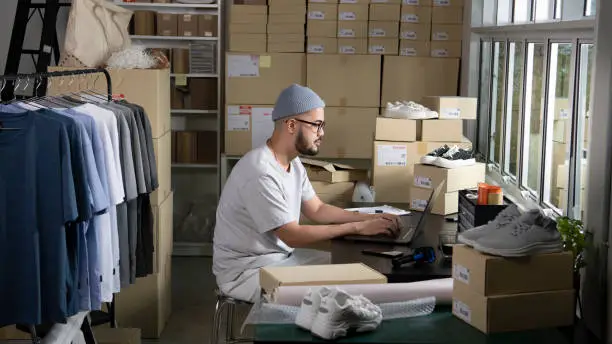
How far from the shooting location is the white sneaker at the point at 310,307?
2.46 metres

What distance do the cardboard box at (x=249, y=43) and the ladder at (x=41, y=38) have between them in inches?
48.2

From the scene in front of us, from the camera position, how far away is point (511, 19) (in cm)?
552

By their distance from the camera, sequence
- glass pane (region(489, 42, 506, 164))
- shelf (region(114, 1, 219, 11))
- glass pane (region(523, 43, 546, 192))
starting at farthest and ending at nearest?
shelf (region(114, 1, 219, 11)) → glass pane (region(489, 42, 506, 164)) → glass pane (region(523, 43, 546, 192))

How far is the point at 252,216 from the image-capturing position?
3.84 m

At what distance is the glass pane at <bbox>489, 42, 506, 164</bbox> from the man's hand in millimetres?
1889

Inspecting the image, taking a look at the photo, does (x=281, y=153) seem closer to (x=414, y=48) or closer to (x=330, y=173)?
(x=330, y=173)

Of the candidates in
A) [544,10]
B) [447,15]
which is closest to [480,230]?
[544,10]

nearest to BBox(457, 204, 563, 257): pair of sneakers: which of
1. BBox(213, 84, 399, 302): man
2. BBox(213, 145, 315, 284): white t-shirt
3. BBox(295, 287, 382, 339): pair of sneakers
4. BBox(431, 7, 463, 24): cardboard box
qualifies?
BBox(295, 287, 382, 339): pair of sneakers

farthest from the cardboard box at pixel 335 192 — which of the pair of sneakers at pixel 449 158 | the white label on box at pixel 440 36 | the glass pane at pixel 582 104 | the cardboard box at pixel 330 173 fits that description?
the glass pane at pixel 582 104

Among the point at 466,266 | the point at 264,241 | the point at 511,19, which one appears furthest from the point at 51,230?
the point at 511,19

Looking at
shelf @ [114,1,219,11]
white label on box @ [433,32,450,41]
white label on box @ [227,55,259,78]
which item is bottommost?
white label on box @ [227,55,259,78]

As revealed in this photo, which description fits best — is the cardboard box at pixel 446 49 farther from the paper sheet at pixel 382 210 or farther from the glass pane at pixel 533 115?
the paper sheet at pixel 382 210

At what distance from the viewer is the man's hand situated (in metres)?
3.76

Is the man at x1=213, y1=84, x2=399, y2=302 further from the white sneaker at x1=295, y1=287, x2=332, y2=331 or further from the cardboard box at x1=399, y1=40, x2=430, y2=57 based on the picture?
the cardboard box at x1=399, y1=40, x2=430, y2=57
